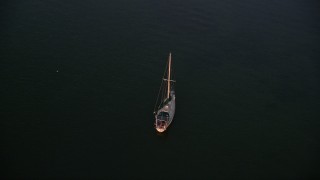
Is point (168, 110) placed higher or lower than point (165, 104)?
lower

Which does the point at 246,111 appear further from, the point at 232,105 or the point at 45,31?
the point at 45,31

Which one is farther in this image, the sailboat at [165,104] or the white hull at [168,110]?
the sailboat at [165,104]

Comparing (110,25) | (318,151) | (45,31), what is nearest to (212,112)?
(318,151)

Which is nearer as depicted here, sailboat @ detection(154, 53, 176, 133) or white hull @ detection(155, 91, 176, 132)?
white hull @ detection(155, 91, 176, 132)

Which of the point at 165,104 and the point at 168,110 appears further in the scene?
the point at 165,104
